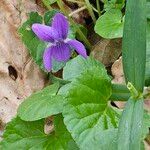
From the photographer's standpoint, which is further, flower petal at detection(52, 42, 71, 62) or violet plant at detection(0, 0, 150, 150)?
flower petal at detection(52, 42, 71, 62)

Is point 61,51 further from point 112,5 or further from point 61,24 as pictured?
point 112,5

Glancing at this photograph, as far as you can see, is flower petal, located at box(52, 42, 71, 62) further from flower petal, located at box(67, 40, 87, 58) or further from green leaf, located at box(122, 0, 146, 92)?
green leaf, located at box(122, 0, 146, 92)

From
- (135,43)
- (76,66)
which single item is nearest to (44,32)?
(76,66)

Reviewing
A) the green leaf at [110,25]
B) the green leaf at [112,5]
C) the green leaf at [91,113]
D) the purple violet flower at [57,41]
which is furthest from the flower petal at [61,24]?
the green leaf at [112,5]

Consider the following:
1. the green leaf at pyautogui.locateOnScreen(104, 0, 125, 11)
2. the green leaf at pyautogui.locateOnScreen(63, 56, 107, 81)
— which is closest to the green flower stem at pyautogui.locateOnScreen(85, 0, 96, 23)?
the green leaf at pyautogui.locateOnScreen(104, 0, 125, 11)

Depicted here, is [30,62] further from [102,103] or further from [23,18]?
[102,103]

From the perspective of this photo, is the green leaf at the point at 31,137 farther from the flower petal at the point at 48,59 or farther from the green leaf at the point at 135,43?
the green leaf at the point at 135,43
